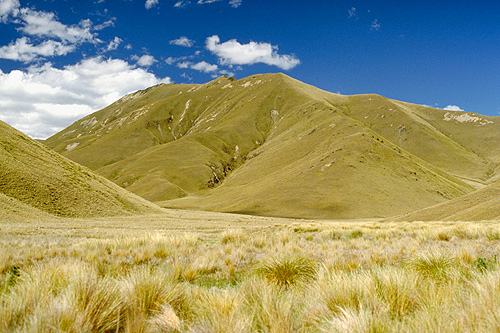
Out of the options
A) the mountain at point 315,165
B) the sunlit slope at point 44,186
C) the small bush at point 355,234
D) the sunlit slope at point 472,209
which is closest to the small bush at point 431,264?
the small bush at point 355,234

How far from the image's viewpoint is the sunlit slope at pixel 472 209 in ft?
90.2

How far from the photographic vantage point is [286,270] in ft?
18.2

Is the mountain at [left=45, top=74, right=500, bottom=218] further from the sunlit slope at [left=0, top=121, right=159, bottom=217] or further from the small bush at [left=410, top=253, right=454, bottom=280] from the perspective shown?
the small bush at [left=410, top=253, right=454, bottom=280]

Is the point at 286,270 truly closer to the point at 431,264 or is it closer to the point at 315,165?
the point at 431,264

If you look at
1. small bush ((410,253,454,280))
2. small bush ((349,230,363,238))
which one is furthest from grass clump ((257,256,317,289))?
small bush ((349,230,363,238))

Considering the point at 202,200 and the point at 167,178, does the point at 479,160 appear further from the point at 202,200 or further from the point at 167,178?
the point at 167,178

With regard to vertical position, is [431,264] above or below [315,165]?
below

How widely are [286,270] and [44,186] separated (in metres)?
39.8

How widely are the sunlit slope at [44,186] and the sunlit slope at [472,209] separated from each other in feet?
136

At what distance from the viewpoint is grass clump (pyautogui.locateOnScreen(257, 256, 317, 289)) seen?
17.6 ft

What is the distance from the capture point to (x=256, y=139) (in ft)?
581

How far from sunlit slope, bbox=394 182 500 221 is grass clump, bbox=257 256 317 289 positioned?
27.6 m

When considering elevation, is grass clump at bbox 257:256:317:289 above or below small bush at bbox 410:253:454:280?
below

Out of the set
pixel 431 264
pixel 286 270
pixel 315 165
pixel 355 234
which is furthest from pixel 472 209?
pixel 315 165
